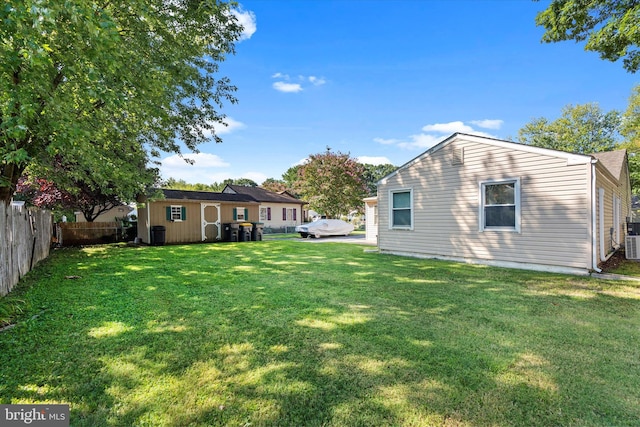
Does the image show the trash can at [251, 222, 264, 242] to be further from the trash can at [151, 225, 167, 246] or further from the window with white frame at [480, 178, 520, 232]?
the window with white frame at [480, 178, 520, 232]

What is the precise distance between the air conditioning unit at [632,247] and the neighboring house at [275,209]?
67.3 ft

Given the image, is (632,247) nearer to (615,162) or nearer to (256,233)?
(615,162)

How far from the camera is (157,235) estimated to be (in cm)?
1391

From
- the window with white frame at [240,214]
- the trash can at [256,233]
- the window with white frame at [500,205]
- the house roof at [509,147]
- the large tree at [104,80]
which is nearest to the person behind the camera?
the large tree at [104,80]

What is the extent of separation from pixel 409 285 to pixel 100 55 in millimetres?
5835

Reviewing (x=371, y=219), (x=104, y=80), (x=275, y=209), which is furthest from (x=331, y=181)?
(x=104, y=80)

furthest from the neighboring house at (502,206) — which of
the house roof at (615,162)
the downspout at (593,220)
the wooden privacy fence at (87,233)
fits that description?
the wooden privacy fence at (87,233)

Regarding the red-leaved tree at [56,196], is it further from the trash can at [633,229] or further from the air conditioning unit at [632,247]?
the trash can at [633,229]

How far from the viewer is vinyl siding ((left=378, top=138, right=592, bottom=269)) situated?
6473 millimetres

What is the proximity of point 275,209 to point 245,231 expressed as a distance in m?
9.40

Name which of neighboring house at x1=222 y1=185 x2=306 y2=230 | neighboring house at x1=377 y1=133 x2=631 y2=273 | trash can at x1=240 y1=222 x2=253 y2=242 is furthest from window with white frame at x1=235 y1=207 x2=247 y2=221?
neighboring house at x1=377 y1=133 x2=631 y2=273

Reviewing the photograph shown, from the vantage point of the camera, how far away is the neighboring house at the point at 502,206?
6445 millimetres

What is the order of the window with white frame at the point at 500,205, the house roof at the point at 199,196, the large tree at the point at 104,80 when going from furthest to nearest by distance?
the house roof at the point at 199,196, the window with white frame at the point at 500,205, the large tree at the point at 104,80

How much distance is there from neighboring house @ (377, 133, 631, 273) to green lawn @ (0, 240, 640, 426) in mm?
1547
